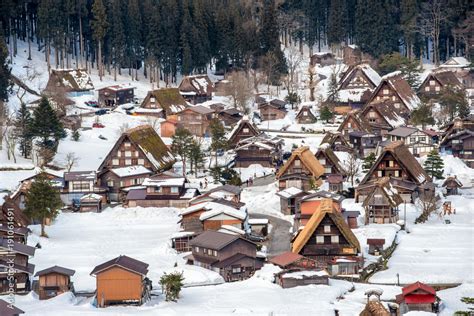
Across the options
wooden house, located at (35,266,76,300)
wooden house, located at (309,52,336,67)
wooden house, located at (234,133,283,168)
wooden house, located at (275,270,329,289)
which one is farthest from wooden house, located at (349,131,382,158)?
wooden house, located at (35,266,76,300)

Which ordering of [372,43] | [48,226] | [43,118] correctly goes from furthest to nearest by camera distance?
[372,43], [43,118], [48,226]

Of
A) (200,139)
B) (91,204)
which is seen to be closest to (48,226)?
(91,204)

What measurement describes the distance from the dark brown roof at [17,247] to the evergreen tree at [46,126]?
55.4ft

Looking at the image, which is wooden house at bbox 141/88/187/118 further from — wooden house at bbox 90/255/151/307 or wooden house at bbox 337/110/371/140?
wooden house at bbox 90/255/151/307

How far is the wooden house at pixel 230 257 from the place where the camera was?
42125 millimetres

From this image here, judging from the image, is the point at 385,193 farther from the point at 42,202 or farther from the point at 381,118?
the point at 381,118

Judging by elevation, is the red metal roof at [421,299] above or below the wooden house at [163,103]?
below

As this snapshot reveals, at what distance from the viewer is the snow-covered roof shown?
55.4 m

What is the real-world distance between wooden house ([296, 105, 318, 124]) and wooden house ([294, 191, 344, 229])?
20242mm

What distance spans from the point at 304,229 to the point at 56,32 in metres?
37.8

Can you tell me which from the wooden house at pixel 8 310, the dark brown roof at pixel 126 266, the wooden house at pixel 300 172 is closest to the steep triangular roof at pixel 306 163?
the wooden house at pixel 300 172

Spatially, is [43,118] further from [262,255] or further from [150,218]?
[262,255]

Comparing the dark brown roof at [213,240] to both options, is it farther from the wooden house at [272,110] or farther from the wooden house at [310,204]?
the wooden house at [272,110]

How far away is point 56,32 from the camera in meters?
76.5
